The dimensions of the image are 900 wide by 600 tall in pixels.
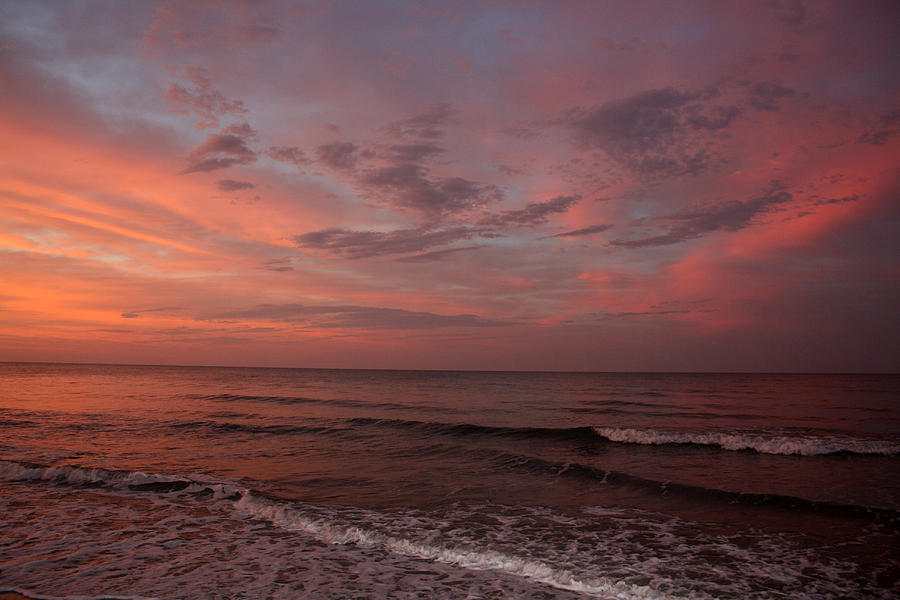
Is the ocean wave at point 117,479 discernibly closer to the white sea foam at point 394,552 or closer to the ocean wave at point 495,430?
the white sea foam at point 394,552

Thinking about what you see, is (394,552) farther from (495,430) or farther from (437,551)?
(495,430)

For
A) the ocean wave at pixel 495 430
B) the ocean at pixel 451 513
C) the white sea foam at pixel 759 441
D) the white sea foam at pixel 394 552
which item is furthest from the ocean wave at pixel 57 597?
the white sea foam at pixel 759 441

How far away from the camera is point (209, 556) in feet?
27.3

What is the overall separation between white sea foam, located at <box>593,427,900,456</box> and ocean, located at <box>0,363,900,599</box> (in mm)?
121

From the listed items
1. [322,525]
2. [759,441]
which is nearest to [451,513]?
[322,525]

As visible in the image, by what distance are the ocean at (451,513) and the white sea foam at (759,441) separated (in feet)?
0.40

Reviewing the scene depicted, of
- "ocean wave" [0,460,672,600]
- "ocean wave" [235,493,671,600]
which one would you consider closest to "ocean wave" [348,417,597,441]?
"ocean wave" [0,460,672,600]

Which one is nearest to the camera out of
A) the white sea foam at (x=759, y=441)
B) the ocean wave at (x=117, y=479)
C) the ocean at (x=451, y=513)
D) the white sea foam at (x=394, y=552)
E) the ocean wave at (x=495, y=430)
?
the white sea foam at (x=394, y=552)

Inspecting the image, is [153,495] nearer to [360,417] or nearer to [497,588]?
[497,588]

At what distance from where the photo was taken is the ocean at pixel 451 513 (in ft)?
24.5

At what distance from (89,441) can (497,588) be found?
20.7m

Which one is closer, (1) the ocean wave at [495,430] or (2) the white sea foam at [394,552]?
(2) the white sea foam at [394,552]

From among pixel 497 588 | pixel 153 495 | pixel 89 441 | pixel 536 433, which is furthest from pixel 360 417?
pixel 497 588

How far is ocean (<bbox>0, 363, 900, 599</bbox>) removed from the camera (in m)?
7.47
